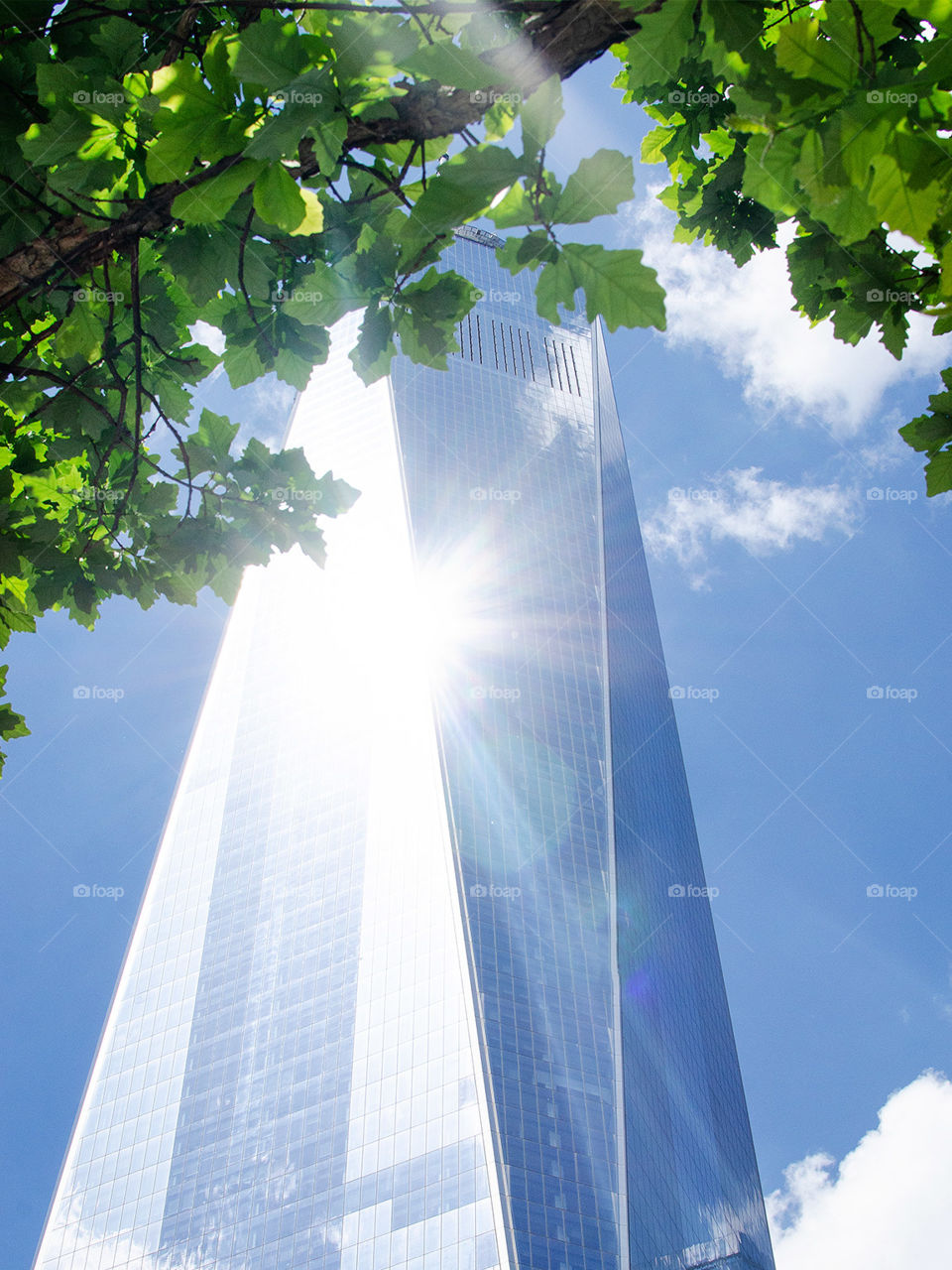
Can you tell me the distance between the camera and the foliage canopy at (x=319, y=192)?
66.7 inches

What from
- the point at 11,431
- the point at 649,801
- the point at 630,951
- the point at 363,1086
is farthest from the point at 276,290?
the point at 649,801

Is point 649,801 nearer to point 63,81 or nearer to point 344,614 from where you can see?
point 344,614

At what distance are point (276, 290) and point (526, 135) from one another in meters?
1.85

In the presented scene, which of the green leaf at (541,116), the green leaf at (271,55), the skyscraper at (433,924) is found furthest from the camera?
the skyscraper at (433,924)

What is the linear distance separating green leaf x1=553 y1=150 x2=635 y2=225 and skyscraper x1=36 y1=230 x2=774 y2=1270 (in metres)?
55.3

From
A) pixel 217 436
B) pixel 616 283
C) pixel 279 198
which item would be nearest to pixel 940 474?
pixel 616 283

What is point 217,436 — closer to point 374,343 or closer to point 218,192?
point 374,343

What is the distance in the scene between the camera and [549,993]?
2359 inches

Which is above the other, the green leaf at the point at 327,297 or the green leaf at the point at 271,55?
the green leaf at the point at 327,297

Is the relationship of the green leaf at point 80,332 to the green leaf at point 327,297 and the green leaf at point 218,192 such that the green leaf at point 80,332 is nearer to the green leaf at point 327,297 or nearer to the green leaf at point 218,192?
the green leaf at point 327,297

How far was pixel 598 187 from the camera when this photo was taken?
1.82 m

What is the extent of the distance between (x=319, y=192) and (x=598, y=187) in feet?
5.85

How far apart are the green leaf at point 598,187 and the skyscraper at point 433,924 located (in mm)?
55263

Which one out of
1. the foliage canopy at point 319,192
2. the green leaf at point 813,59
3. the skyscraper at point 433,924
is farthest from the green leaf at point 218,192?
the skyscraper at point 433,924
